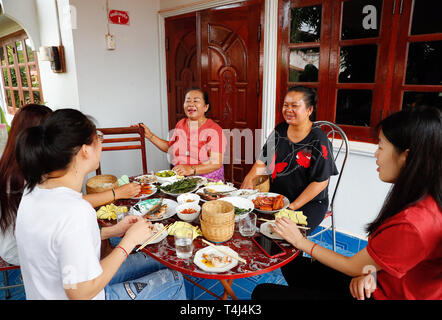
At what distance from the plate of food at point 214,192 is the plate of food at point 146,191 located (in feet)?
0.93

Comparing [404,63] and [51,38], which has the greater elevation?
[51,38]

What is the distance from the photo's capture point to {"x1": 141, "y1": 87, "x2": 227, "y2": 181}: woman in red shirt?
241 cm

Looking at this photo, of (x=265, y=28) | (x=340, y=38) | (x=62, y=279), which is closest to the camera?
(x=62, y=279)

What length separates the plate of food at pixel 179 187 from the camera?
68.9 inches

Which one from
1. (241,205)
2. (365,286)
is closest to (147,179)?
(241,205)

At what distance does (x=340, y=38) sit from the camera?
2467 mm

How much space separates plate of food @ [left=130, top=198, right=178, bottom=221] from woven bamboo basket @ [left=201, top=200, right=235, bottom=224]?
246 millimetres

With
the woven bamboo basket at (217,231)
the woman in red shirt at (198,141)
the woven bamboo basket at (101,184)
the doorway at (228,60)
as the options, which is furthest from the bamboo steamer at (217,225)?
the doorway at (228,60)

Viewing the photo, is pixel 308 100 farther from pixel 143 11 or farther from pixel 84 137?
pixel 143 11

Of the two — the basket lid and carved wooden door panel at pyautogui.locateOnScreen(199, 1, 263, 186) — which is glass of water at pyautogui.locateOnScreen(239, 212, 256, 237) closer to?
the basket lid

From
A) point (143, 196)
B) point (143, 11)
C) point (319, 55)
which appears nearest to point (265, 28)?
point (319, 55)

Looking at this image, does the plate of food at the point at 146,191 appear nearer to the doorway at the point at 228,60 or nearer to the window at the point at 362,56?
the doorway at the point at 228,60

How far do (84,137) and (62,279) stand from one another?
0.46 metres

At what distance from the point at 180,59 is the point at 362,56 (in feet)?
7.35
